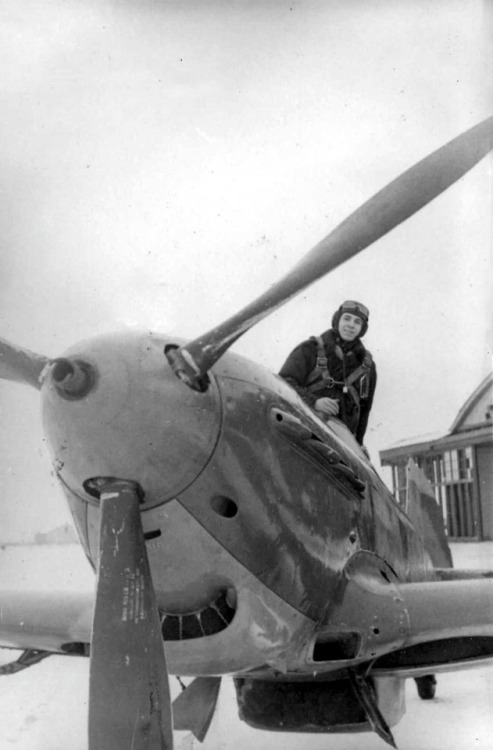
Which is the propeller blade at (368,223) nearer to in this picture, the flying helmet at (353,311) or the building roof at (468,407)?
the flying helmet at (353,311)

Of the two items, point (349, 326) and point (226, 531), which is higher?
→ point (349, 326)

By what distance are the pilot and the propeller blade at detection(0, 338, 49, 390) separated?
5.90 ft

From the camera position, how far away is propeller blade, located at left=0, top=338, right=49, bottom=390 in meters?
2.99

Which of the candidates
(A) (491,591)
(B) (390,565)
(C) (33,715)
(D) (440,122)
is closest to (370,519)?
(B) (390,565)

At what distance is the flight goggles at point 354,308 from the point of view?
4727 mm

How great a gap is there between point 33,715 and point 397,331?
4.54 m

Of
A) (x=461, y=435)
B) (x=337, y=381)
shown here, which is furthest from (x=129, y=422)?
(x=461, y=435)

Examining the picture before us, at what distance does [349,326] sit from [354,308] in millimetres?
140

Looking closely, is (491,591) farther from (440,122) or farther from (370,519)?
(440,122)

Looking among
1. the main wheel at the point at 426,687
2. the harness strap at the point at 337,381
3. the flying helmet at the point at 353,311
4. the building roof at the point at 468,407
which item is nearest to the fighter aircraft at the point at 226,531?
the harness strap at the point at 337,381

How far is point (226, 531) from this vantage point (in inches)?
114

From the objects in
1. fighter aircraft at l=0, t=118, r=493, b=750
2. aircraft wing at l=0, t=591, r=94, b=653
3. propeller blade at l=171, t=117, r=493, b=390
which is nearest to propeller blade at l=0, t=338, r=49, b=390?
fighter aircraft at l=0, t=118, r=493, b=750

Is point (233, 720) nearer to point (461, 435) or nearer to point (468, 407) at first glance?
point (461, 435)

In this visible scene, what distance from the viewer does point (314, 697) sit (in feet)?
13.7
